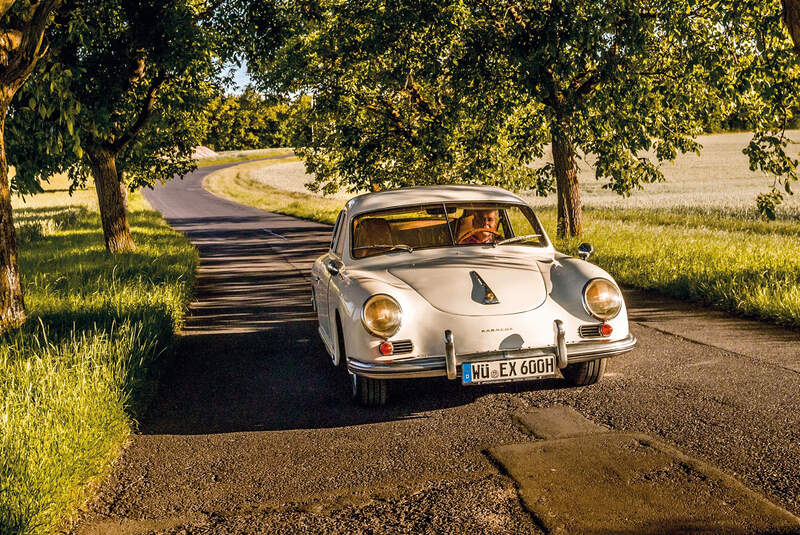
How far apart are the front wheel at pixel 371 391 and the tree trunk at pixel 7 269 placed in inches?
144

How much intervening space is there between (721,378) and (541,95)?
7.26 metres

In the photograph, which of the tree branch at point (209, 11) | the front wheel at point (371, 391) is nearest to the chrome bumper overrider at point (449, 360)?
the front wheel at point (371, 391)

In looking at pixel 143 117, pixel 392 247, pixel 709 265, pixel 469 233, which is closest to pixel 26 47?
pixel 392 247

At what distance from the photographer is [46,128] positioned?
986cm

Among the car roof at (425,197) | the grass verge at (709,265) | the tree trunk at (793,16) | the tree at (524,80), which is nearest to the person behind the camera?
the car roof at (425,197)

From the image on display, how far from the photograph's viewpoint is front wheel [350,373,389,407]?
16.5 feet

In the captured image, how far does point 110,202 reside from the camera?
48.3 feet

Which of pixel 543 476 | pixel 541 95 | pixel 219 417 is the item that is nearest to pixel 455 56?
pixel 541 95

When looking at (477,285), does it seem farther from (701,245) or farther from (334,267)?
(701,245)

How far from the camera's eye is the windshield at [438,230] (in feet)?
19.5

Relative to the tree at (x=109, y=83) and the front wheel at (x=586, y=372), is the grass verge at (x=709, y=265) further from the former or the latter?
the tree at (x=109, y=83)

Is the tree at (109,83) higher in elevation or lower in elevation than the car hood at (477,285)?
higher

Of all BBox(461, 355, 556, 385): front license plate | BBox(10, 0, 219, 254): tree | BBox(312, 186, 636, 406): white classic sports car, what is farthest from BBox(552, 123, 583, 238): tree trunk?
BBox(461, 355, 556, 385): front license plate

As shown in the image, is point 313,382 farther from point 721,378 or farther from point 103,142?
point 103,142
